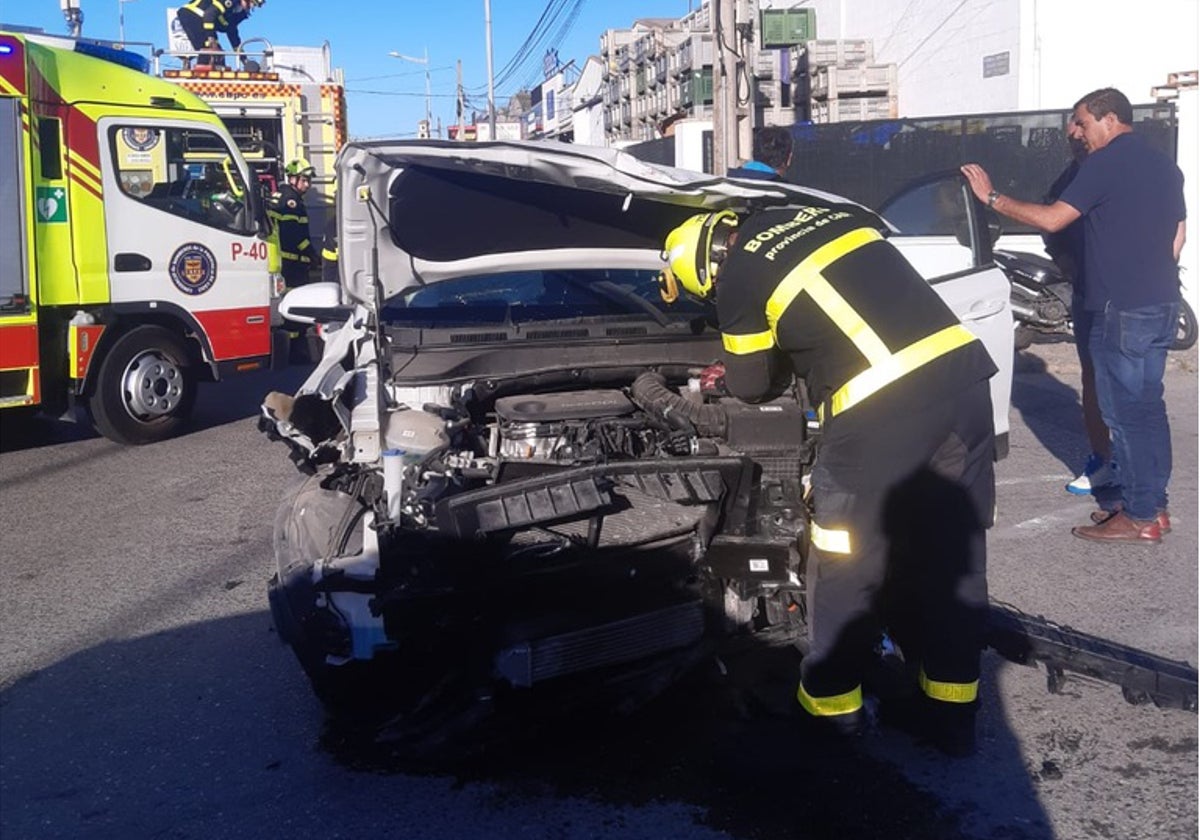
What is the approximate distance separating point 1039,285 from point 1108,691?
26.9ft

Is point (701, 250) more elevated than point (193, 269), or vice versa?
point (193, 269)

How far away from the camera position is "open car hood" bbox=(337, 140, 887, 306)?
411cm

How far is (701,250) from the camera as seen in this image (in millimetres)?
3867

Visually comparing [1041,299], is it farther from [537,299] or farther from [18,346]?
[18,346]

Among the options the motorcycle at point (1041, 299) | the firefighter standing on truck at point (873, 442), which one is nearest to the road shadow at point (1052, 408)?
the motorcycle at point (1041, 299)

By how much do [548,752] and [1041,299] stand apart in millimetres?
9340

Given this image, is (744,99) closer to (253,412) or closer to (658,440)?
(253,412)

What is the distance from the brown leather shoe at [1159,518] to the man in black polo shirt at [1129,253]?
0.10 metres

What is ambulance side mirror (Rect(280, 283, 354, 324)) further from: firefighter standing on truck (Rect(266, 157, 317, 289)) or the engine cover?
firefighter standing on truck (Rect(266, 157, 317, 289))

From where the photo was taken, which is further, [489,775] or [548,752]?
[548,752]

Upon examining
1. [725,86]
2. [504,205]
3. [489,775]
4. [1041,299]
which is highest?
[725,86]

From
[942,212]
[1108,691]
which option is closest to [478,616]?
[1108,691]

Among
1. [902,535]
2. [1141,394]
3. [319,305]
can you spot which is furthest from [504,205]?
[1141,394]

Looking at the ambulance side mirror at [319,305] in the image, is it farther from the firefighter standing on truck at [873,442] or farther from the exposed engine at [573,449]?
the firefighter standing on truck at [873,442]
